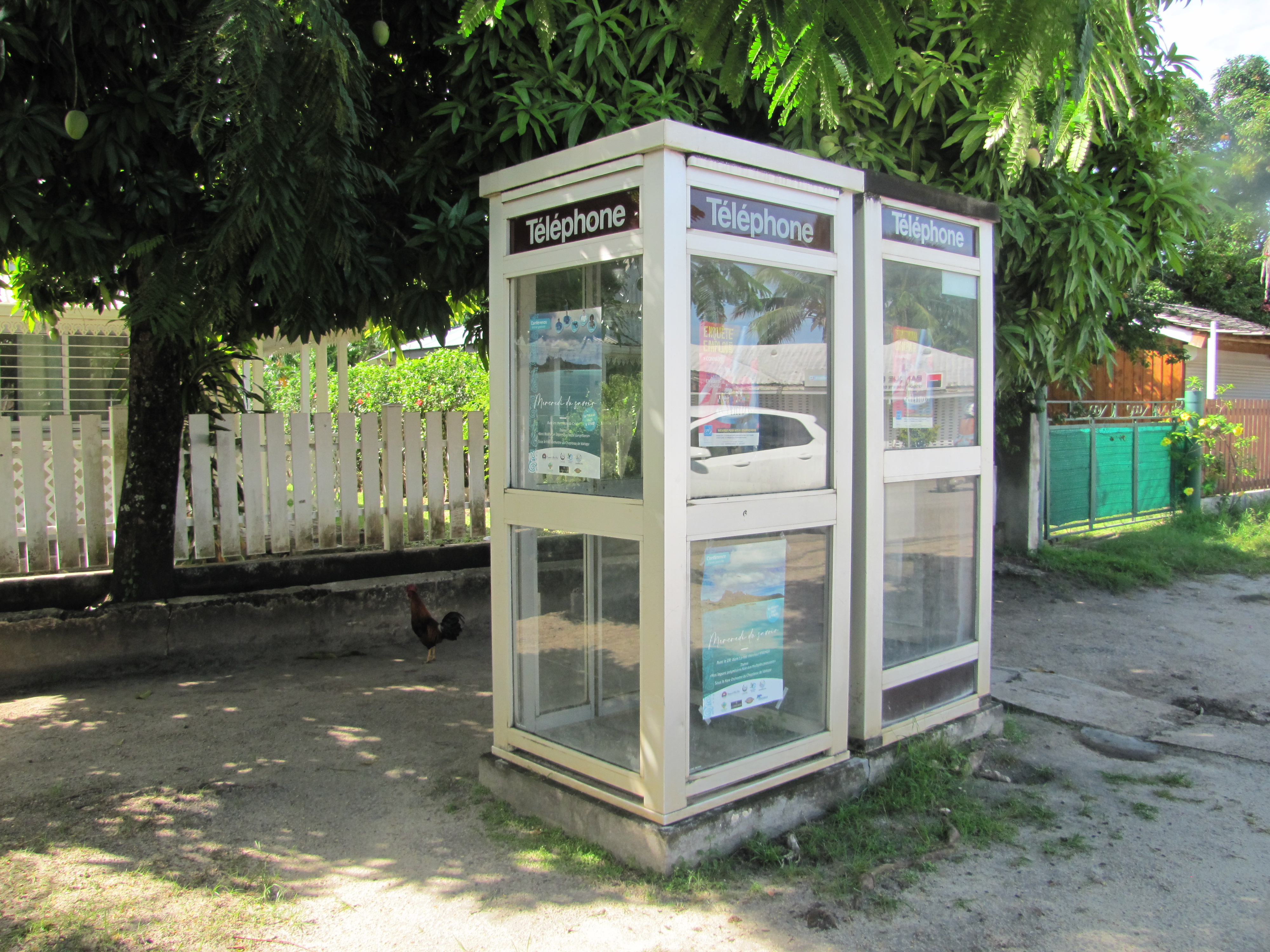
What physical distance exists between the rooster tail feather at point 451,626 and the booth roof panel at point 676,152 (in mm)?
3349

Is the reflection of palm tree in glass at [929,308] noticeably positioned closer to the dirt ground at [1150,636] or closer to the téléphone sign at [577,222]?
the téléphone sign at [577,222]

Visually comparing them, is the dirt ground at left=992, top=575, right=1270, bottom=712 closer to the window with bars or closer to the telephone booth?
the telephone booth

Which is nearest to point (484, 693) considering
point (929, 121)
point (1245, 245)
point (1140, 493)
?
point (929, 121)

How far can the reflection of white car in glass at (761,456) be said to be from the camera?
3.49 m

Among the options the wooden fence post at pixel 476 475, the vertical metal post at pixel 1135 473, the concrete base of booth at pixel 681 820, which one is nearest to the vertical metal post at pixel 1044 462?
the vertical metal post at pixel 1135 473

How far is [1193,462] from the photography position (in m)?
12.1

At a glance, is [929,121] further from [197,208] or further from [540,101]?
[197,208]

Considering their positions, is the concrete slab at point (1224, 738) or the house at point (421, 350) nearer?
the concrete slab at point (1224, 738)

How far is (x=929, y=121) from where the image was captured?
546cm

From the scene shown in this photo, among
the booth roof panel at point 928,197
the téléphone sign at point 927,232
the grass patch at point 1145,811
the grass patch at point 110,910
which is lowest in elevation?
the grass patch at point 1145,811

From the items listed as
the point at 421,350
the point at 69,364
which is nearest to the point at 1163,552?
the point at 421,350

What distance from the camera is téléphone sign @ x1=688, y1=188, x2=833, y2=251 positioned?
3.41 meters

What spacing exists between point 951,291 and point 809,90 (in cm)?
Answer: 165

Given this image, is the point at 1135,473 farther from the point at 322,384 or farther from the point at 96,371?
the point at 96,371
